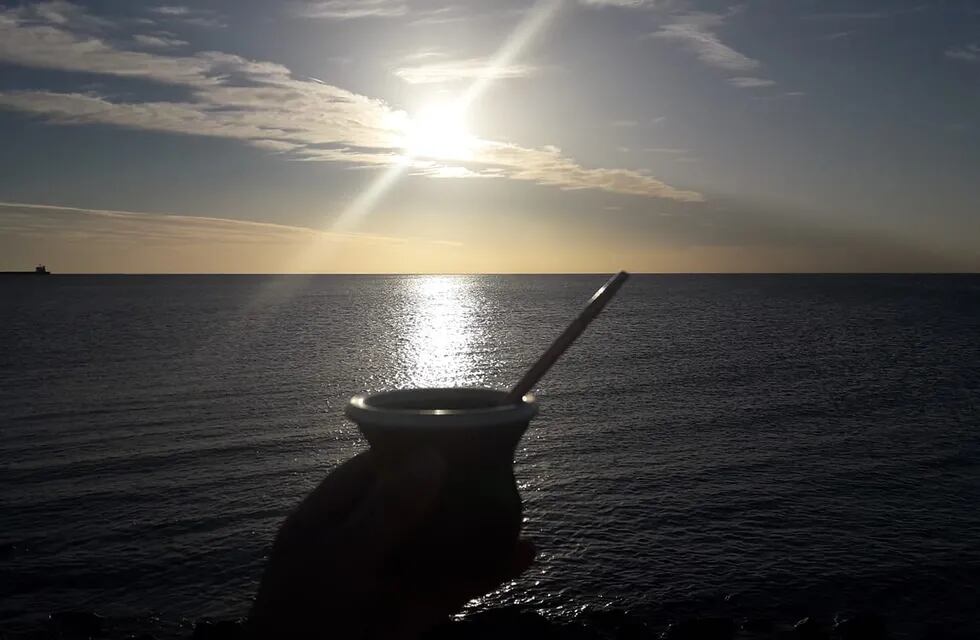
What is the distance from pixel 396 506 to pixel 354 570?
12.8 inches

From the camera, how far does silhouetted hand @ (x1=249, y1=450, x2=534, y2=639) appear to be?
3.05 m

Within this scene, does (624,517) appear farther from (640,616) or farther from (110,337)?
(110,337)

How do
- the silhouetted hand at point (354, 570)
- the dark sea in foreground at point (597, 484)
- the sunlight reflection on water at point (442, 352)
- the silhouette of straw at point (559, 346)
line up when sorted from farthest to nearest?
the sunlight reflection on water at point (442, 352), the dark sea in foreground at point (597, 484), the silhouette of straw at point (559, 346), the silhouetted hand at point (354, 570)

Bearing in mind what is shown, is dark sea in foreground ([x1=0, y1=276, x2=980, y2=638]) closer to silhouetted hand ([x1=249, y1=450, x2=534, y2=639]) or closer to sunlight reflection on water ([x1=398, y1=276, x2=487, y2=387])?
sunlight reflection on water ([x1=398, y1=276, x2=487, y2=387])

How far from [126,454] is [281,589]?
81.2 feet

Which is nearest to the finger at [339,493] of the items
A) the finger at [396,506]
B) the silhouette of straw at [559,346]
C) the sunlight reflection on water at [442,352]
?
the finger at [396,506]

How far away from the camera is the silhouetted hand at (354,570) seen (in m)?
3.05

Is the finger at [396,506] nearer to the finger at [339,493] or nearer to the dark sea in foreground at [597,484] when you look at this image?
the finger at [339,493]

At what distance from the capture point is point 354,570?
10.2ft

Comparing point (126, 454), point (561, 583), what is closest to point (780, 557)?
point (561, 583)

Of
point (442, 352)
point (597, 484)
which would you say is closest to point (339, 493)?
point (597, 484)

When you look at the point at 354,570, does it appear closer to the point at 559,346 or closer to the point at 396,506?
the point at 396,506

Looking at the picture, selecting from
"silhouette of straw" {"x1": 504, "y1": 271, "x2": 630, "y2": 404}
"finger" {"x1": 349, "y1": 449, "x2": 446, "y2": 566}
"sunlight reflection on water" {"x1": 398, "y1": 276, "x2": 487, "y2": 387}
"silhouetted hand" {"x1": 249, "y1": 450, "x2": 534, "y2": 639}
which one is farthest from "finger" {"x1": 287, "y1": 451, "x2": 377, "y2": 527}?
"sunlight reflection on water" {"x1": 398, "y1": 276, "x2": 487, "y2": 387}

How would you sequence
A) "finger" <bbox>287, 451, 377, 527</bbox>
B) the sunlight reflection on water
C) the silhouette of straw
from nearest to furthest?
"finger" <bbox>287, 451, 377, 527</bbox>
the silhouette of straw
the sunlight reflection on water
